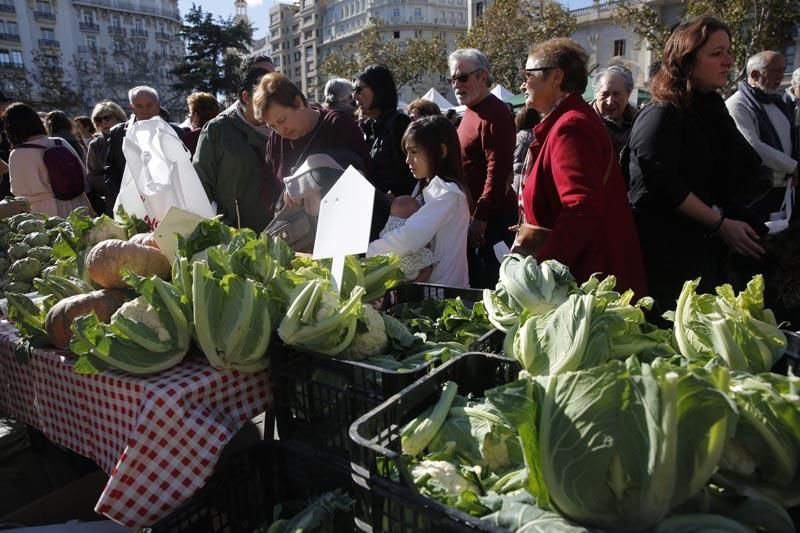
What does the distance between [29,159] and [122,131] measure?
100 centimetres

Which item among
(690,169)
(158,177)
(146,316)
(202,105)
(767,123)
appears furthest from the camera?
(202,105)

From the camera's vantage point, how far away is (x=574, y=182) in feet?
7.11

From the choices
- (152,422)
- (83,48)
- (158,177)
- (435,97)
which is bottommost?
(152,422)

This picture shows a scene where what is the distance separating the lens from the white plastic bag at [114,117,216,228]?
A: 8.63ft

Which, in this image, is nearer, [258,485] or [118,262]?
[258,485]

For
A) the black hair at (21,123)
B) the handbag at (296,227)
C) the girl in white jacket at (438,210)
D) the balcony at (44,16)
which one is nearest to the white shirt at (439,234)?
the girl in white jacket at (438,210)

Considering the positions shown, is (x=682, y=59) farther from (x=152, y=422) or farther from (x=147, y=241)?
(x=152, y=422)

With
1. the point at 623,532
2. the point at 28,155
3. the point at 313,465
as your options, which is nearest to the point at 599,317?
the point at 623,532

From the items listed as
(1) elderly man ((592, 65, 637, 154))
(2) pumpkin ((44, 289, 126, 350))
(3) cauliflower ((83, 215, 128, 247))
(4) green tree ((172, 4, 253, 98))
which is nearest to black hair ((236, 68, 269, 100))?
(3) cauliflower ((83, 215, 128, 247))

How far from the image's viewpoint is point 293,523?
152 cm

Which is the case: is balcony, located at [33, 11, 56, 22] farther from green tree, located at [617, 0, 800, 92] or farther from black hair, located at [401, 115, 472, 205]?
black hair, located at [401, 115, 472, 205]

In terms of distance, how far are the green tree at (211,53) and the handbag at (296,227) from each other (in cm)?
4211

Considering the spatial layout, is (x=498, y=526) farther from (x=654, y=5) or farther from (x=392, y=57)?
(x=654, y=5)

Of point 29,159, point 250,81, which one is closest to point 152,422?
point 250,81
